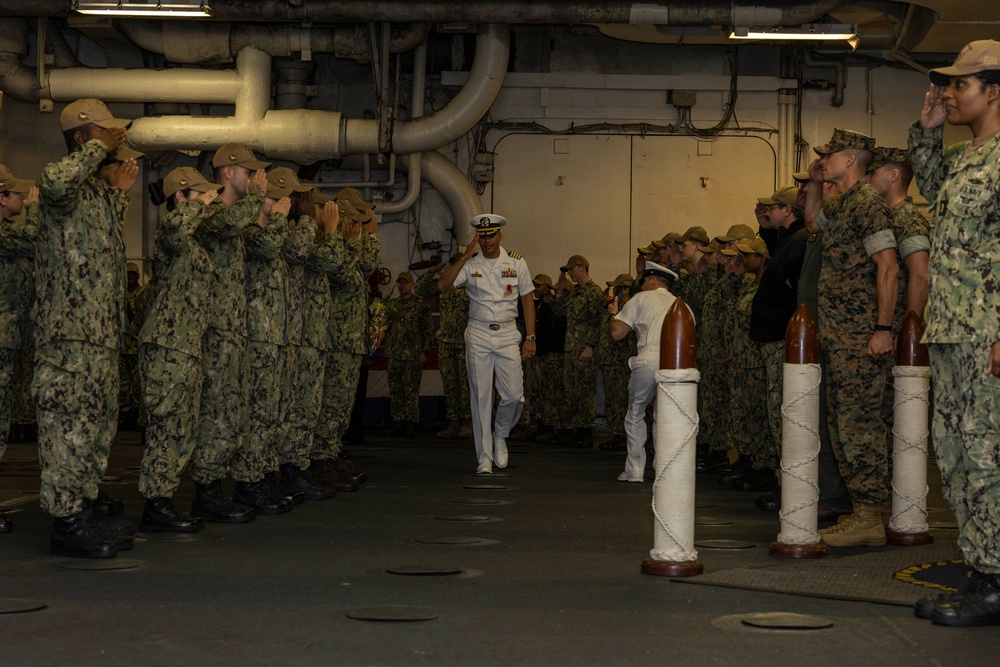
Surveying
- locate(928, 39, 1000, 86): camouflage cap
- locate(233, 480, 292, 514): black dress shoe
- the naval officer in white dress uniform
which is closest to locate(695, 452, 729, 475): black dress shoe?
the naval officer in white dress uniform

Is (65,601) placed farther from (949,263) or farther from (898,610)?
(949,263)

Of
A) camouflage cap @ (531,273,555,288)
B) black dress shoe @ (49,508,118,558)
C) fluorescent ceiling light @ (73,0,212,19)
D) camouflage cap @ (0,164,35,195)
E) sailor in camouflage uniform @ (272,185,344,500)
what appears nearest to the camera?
black dress shoe @ (49,508,118,558)

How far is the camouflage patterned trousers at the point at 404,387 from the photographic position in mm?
12977

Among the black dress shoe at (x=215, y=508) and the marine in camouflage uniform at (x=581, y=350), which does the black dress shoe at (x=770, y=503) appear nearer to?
the black dress shoe at (x=215, y=508)

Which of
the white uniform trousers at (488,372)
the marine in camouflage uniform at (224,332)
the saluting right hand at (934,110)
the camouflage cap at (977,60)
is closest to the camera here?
the camouflage cap at (977,60)

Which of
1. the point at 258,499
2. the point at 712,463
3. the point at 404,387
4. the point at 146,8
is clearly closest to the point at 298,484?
the point at 258,499

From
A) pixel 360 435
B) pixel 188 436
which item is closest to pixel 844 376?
pixel 188 436

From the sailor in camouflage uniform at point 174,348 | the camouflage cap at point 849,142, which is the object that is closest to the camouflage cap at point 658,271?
the camouflage cap at point 849,142

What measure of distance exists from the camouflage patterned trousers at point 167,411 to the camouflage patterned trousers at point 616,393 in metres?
6.64

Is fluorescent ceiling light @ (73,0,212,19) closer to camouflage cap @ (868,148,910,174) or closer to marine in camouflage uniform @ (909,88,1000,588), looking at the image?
camouflage cap @ (868,148,910,174)

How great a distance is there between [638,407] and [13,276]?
12.8 feet

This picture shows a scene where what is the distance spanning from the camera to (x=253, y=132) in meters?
12.3

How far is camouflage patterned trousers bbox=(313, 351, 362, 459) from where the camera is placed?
7.15 m

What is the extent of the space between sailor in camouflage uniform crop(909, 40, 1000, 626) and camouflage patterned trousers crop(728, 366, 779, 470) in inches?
139
